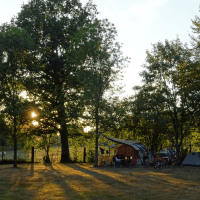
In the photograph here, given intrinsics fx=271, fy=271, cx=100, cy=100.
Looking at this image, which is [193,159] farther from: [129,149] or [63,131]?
[63,131]

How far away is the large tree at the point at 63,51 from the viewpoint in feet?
80.2

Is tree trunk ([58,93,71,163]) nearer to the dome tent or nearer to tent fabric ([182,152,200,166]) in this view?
the dome tent

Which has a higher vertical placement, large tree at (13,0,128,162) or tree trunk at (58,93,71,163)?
large tree at (13,0,128,162)

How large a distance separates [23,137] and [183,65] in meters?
16.2

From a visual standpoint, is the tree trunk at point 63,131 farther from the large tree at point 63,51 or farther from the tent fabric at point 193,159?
the tent fabric at point 193,159

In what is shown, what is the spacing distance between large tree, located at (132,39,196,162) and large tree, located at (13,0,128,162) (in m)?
4.70

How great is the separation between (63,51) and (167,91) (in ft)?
38.3

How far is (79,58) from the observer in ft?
78.9

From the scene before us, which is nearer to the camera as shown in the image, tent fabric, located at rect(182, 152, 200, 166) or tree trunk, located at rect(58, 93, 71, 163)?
tree trunk, located at rect(58, 93, 71, 163)

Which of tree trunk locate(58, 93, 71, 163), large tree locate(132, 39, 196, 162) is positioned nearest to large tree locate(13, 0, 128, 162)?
tree trunk locate(58, 93, 71, 163)

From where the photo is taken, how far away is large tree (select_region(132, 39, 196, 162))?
84.6 ft

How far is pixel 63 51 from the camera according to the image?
29.1 meters

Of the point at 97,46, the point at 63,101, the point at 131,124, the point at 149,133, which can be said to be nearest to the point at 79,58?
the point at 97,46

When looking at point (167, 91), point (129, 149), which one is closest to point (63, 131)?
point (129, 149)
